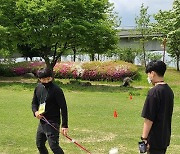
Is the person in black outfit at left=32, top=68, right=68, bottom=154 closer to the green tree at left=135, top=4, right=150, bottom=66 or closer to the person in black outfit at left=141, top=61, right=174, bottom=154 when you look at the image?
the person in black outfit at left=141, top=61, right=174, bottom=154

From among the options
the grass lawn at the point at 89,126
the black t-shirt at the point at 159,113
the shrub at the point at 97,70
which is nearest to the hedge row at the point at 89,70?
the shrub at the point at 97,70

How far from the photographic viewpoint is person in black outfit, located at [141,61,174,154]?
15.2 ft

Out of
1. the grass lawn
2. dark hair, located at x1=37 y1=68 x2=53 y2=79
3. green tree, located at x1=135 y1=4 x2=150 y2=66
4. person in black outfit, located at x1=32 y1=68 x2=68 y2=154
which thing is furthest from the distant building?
dark hair, located at x1=37 y1=68 x2=53 y2=79

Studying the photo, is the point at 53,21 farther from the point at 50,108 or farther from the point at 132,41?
the point at 132,41

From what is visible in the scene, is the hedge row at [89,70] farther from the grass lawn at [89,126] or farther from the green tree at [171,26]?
the grass lawn at [89,126]

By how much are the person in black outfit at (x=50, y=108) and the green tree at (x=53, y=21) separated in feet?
62.2

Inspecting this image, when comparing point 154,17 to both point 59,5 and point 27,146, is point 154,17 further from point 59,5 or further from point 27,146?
point 27,146

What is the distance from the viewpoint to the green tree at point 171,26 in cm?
2823

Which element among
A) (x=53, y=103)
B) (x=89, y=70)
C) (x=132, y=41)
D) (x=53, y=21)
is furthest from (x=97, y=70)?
(x=53, y=103)

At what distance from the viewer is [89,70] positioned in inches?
1287

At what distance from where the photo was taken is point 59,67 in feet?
113

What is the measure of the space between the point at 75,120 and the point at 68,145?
3675 millimetres

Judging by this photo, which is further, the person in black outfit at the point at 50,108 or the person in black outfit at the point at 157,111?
the person in black outfit at the point at 50,108

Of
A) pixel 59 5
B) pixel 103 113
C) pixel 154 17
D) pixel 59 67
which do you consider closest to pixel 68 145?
pixel 103 113
